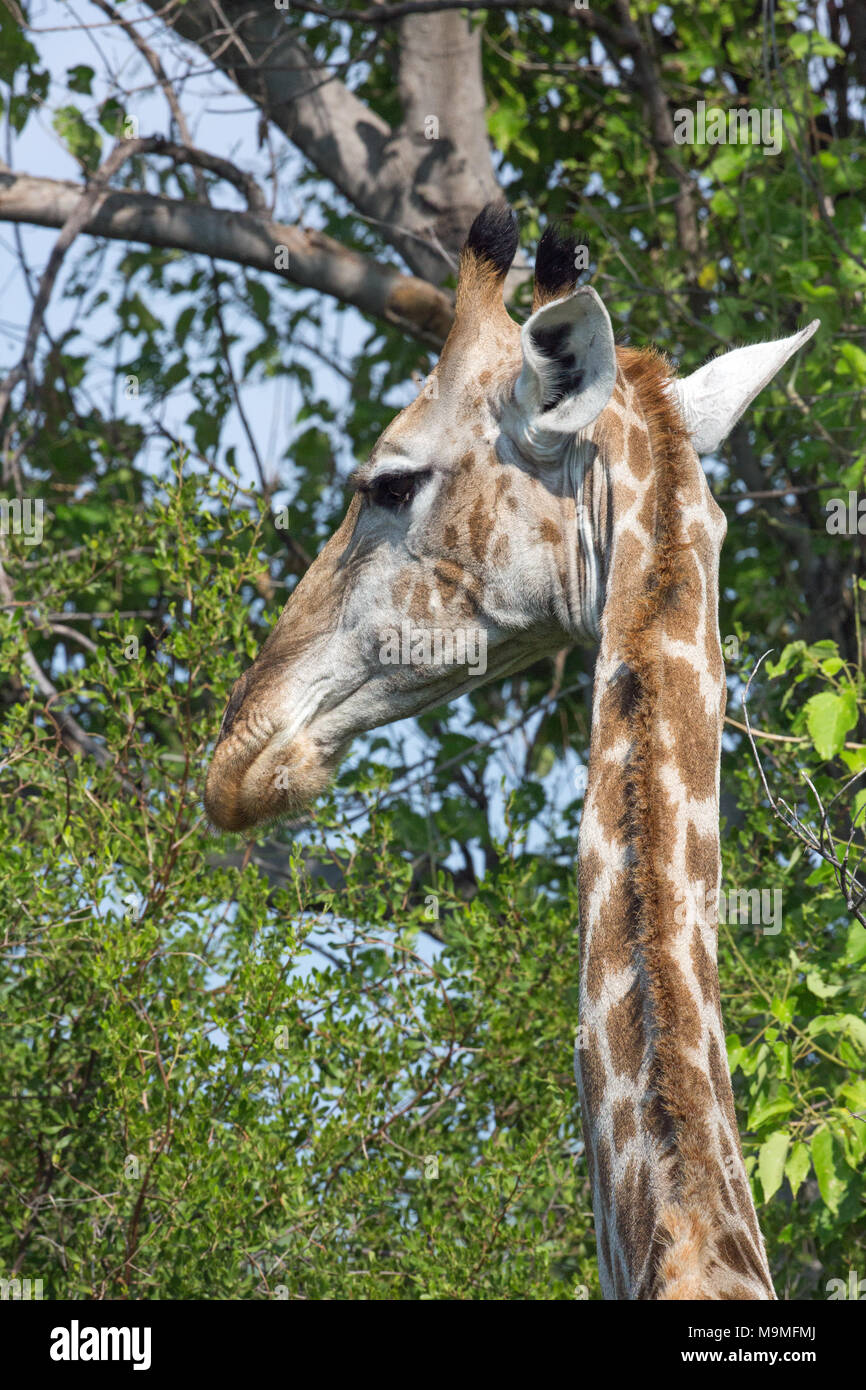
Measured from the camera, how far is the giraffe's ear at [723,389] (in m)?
3.35

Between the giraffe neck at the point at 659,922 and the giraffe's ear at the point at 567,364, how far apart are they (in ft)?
0.54

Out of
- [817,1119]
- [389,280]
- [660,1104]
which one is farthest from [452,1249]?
[389,280]

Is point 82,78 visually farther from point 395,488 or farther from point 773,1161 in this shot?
point 773,1161

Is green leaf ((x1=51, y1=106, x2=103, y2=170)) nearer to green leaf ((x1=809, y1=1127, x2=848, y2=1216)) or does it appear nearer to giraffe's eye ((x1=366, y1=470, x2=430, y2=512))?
giraffe's eye ((x1=366, y1=470, x2=430, y2=512))

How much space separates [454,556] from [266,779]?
0.65 metres

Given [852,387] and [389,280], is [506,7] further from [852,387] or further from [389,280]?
[852,387]

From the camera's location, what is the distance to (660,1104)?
Answer: 2424mm

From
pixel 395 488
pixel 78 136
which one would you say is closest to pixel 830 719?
pixel 395 488

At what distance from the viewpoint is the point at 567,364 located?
9.77ft

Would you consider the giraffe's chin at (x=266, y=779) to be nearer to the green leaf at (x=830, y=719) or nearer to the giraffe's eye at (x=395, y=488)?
the giraffe's eye at (x=395, y=488)

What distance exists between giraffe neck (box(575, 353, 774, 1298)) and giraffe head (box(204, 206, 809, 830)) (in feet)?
0.58

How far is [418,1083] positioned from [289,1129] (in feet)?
1.39
